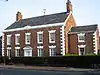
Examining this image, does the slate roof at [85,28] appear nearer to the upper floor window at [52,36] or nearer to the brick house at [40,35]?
the brick house at [40,35]

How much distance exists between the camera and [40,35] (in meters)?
46.4

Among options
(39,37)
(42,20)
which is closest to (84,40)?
(39,37)

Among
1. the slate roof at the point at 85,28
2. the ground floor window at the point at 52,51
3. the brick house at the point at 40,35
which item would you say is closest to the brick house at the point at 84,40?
the slate roof at the point at 85,28

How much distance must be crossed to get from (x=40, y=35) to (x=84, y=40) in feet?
28.4

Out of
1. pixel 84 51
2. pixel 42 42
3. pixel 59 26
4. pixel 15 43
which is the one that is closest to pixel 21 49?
pixel 15 43

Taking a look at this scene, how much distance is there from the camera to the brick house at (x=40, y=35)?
43.9 metres

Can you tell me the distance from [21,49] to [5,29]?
690 cm

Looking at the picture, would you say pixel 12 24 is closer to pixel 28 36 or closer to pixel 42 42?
pixel 28 36

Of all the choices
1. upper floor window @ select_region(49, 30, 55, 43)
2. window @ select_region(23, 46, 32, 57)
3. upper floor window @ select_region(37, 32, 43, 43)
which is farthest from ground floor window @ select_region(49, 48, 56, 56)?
window @ select_region(23, 46, 32, 57)

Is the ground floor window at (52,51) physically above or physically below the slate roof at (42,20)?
below

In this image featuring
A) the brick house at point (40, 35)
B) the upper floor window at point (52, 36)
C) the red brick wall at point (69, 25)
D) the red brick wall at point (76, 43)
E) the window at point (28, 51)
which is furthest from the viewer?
the window at point (28, 51)

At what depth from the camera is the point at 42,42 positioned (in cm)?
4584

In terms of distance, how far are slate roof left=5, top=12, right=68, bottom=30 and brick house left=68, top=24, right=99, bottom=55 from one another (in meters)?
3.22

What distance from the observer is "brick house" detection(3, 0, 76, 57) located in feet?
144
